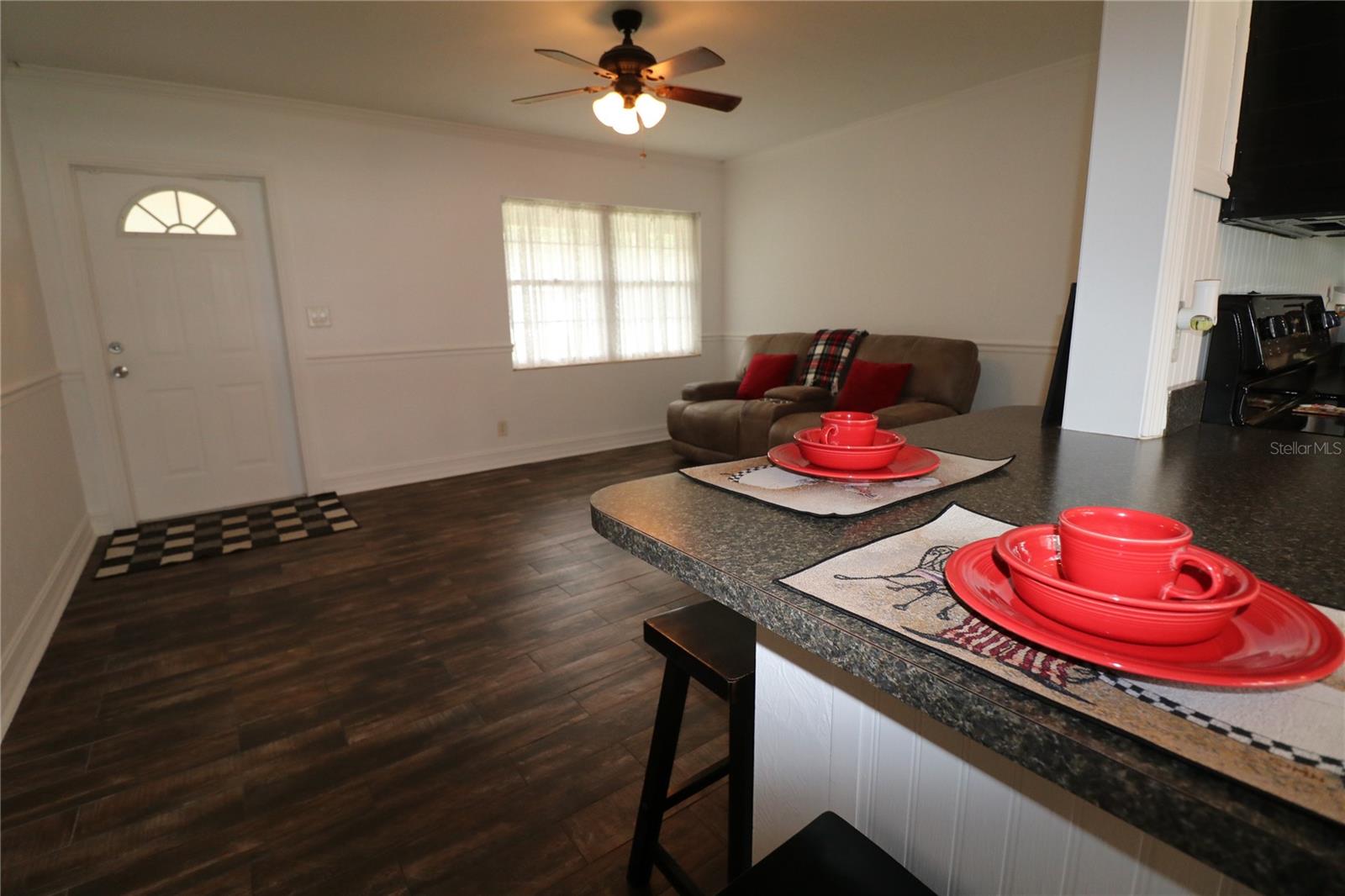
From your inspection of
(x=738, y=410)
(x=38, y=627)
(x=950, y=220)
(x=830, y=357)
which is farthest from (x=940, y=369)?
(x=38, y=627)

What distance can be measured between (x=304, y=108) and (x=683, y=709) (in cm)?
427

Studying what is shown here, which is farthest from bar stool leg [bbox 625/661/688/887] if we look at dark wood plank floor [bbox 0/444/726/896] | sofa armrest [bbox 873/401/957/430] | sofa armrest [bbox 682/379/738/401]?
sofa armrest [bbox 682/379/738/401]

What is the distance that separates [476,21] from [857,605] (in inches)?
124

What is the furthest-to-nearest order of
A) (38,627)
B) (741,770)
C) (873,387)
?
(873,387)
(38,627)
(741,770)

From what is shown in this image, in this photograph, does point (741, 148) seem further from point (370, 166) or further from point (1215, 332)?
point (1215, 332)

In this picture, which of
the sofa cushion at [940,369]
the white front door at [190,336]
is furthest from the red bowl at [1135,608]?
the white front door at [190,336]

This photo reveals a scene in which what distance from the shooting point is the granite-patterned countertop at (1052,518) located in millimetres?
361

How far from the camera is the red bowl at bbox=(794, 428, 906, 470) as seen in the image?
37.5 inches

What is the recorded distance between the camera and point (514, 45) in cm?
306

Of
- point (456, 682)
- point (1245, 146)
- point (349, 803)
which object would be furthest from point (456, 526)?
point (1245, 146)

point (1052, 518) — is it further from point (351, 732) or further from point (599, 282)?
point (599, 282)

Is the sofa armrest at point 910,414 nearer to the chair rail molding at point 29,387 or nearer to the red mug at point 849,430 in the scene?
the red mug at point 849,430

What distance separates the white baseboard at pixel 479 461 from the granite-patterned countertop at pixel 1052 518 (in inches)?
153

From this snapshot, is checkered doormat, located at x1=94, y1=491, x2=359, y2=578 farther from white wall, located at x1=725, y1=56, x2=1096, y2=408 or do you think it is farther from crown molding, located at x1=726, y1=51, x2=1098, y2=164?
crown molding, located at x1=726, y1=51, x2=1098, y2=164
